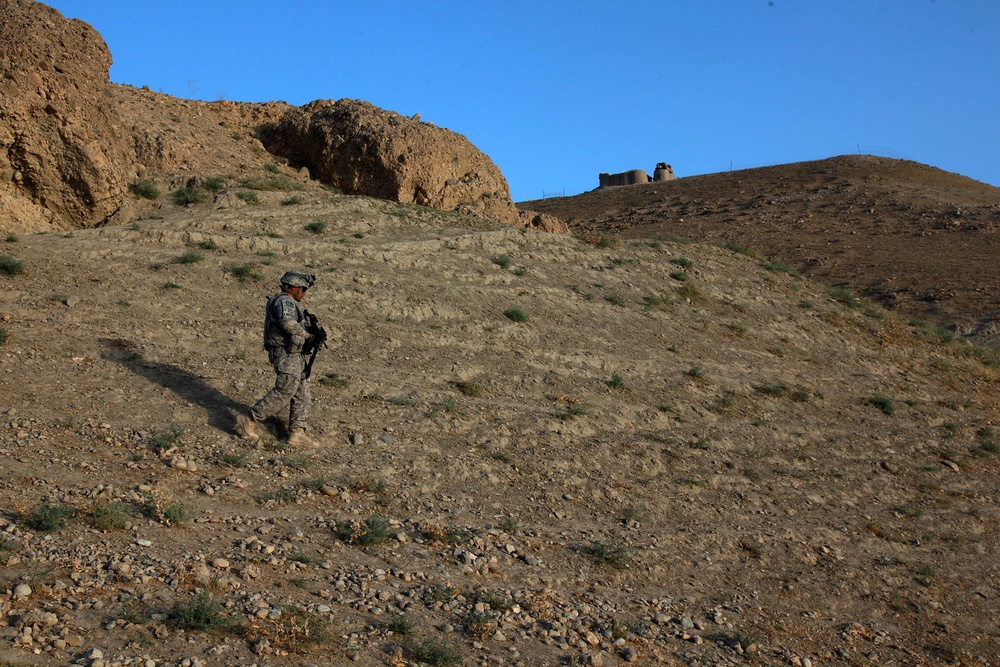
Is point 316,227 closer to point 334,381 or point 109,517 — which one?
point 334,381

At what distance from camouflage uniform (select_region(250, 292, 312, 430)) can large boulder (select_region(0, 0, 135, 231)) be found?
21.7ft

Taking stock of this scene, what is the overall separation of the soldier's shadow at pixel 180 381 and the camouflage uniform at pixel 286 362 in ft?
1.43

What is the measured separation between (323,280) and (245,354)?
264 centimetres

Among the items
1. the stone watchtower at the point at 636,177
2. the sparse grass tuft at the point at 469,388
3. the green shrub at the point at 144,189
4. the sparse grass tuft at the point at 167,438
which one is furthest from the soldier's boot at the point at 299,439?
the stone watchtower at the point at 636,177

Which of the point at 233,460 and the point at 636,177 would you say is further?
the point at 636,177

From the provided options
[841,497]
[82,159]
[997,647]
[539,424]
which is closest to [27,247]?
[82,159]

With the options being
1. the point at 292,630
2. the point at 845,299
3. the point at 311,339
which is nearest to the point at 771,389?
the point at 845,299

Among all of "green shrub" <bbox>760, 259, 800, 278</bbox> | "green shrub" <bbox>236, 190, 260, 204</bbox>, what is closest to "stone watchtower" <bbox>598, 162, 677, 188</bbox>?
"green shrub" <bbox>760, 259, 800, 278</bbox>

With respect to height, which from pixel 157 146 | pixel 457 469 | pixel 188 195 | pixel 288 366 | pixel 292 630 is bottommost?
pixel 292 630

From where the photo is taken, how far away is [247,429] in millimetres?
7520

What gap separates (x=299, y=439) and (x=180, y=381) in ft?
5.35

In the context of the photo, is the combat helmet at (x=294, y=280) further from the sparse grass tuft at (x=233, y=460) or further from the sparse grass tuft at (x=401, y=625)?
the sparse grass tuft at (x=401, y=625)

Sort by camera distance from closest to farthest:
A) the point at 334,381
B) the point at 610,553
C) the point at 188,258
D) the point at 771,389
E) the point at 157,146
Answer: the point at 610,553 < the point at 334,381 < the point at 188,258 < the point at 771,389 < the point at 157,146

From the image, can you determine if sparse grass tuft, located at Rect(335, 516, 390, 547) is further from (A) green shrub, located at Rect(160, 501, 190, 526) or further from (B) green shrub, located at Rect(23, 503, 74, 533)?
(B) green shrub, located at Rect(23, 503, 74, 533)
